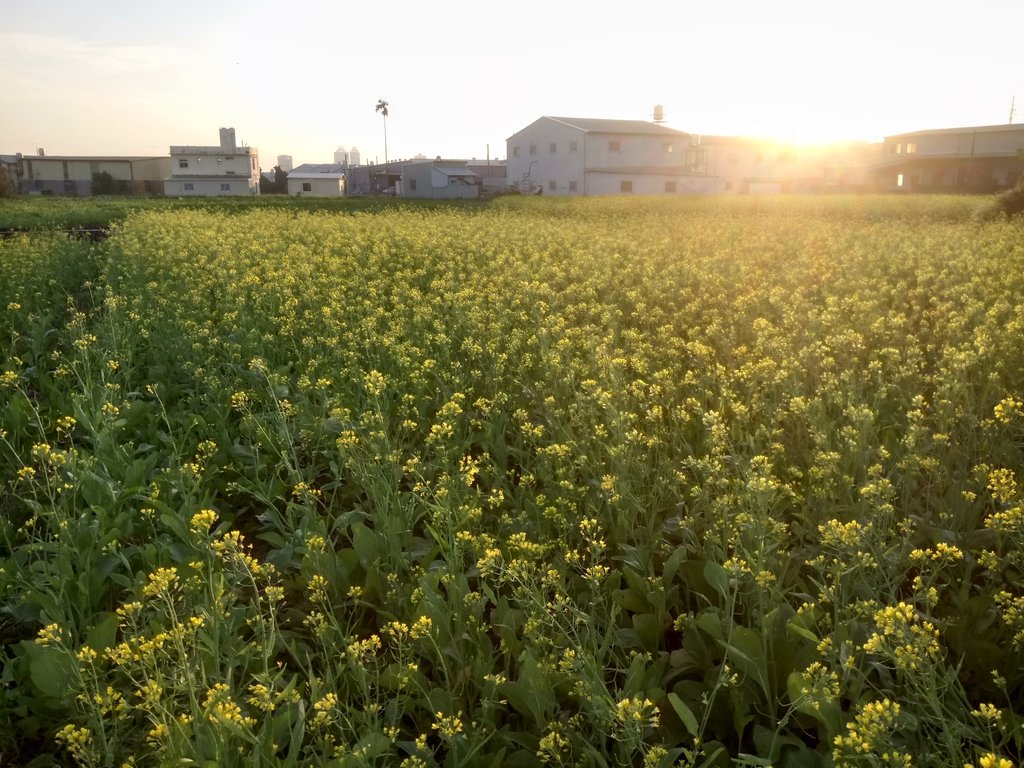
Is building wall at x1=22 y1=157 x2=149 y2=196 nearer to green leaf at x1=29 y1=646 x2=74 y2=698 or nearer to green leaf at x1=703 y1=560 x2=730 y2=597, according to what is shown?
green leaf at x1=29 y1=646 x2=74 y2=698

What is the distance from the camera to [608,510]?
13.0ft

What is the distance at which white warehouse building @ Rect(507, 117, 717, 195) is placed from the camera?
5541 cm

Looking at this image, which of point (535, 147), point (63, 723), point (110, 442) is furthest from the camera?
point (535, 147)

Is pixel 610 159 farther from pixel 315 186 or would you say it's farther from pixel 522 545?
pixel 522 545

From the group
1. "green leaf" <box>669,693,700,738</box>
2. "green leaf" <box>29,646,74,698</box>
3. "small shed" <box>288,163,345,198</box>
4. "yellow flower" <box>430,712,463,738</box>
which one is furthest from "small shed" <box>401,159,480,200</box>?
"green leaf" <box>669,693,700,738</box>

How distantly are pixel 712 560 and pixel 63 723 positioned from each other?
8.30ft

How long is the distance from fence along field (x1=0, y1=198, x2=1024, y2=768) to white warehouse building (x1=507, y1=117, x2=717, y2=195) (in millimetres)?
48822

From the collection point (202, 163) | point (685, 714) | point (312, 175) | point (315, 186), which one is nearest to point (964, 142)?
point (315, 186)

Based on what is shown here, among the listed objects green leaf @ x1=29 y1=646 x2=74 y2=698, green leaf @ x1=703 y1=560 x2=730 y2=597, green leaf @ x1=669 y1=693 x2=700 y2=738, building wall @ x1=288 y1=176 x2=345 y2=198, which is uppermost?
building wall @ x1=288 y1=176 x2=345 y2=198

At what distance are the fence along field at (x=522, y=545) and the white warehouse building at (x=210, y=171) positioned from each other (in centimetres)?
7120

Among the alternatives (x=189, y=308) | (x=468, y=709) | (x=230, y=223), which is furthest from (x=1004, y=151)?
(x=468, y=709)

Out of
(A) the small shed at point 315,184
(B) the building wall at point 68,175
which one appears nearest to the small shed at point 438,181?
(A) the small shed at point 315,184

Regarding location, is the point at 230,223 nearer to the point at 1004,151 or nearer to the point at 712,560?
the point at 712,560

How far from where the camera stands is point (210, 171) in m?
74.3
